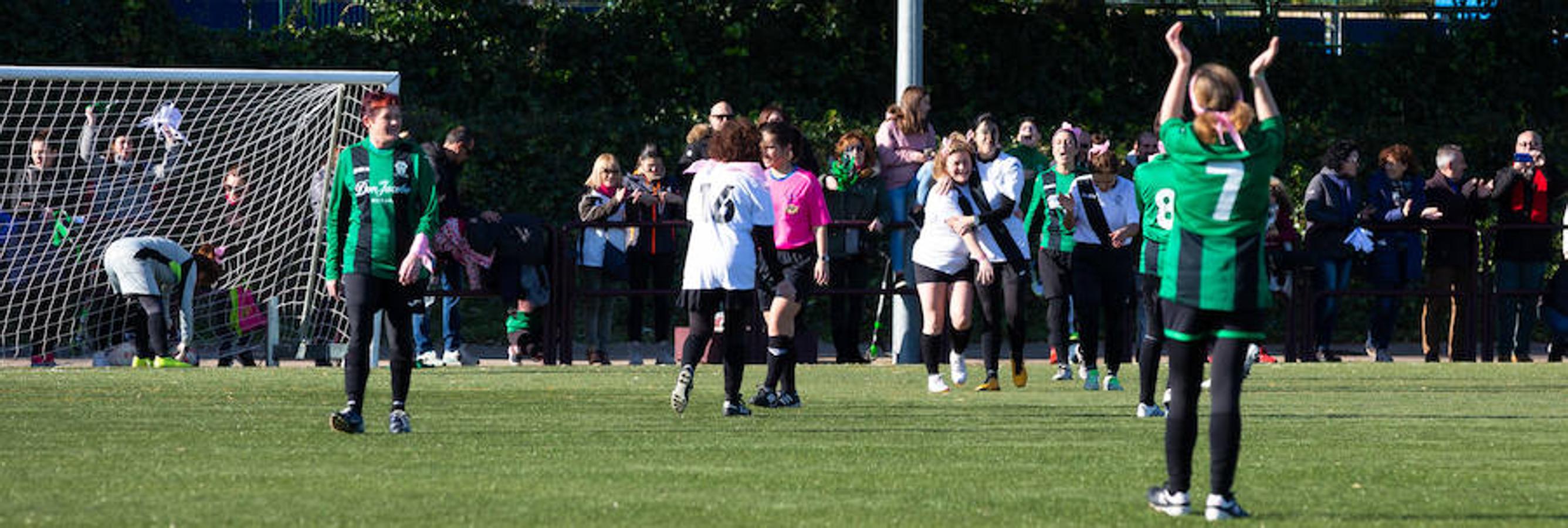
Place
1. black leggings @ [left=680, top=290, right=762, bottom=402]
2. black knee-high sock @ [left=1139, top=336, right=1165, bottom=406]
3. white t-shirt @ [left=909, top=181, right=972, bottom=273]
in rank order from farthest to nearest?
white t-shirt @ [left=909, top=181, right=972, bottom=273], black knee-high sock @ [left=1139, top=336, right=1165, bottom=406], black leggings @ [left=680, top=290, right=762, bottom=402]

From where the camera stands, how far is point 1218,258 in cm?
819

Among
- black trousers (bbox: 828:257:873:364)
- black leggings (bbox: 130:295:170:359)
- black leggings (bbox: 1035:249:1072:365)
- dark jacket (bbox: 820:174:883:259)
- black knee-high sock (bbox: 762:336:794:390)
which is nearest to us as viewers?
black knee-high sock (bbox: 762:336:794:390)

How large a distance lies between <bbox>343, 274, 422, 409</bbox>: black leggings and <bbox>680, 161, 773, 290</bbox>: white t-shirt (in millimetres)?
1719

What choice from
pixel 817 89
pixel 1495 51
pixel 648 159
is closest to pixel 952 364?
pixel 648 159

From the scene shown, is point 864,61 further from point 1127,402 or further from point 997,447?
point 997,447

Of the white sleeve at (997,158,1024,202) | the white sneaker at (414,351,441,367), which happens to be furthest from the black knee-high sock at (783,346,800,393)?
the white sneaker at (414,351,441,367)

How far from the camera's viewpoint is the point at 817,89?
2681 centimetres

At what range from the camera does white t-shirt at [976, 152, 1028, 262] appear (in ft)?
49.0

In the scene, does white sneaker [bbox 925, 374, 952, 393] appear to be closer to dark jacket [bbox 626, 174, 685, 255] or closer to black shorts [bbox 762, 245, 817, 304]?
black shorts [bbox 762, 245, 817, 304]

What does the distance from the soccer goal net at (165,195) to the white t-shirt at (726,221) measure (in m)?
5.76

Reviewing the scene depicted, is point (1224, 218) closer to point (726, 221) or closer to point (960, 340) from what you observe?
point (726, 221)

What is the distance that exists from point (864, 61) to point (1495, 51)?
A: 23.2ft

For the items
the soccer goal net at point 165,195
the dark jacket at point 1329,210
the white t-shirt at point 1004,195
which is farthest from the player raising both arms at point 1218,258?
the dark jacket at point 1329,210

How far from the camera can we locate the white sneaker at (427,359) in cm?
1861
